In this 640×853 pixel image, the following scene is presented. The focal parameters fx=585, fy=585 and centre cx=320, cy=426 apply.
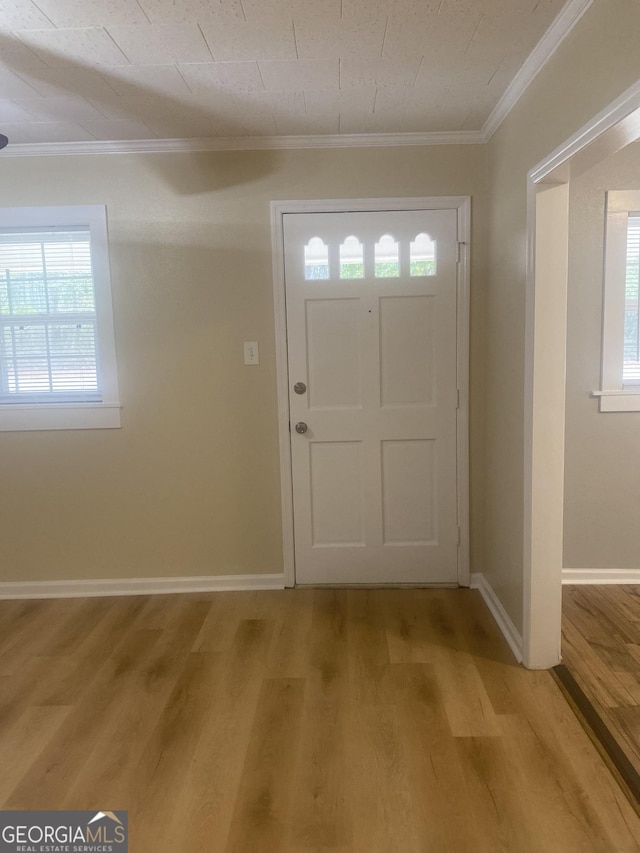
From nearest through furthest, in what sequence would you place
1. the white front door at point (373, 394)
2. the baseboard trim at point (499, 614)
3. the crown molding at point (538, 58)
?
the crown molding at point (538, 58) → the baseboard trim at point (499, 614) → the white front door at point (373, 394)

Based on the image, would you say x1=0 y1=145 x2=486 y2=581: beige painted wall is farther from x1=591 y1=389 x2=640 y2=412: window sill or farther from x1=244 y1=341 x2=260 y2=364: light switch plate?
x1=591 y1=389 x2=640 y2=412: window sill

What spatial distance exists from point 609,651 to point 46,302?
318 centimetres

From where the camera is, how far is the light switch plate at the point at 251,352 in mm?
3078

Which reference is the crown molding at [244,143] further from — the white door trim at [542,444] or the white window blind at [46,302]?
the white door trim at [542,444]

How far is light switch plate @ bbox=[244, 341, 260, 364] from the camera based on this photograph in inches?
121

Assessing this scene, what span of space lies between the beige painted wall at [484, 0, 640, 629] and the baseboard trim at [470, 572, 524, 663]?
0.05 metres

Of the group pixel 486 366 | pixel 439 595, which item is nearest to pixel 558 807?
pixel 439 595

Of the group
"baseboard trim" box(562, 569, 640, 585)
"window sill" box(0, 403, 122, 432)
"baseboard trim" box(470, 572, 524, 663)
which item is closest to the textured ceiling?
"window sill" box(0, 403, 122, 432)

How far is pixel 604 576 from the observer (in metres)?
3.20

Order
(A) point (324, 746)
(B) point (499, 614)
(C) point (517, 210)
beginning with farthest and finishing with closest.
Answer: (B) point (499, 614), (C) point (517, 210), (A) point (324, 746)

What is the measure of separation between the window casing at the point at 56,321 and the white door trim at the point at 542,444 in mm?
2072

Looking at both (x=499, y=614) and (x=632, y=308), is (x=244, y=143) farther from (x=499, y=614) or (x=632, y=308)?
(x=499, y=614)

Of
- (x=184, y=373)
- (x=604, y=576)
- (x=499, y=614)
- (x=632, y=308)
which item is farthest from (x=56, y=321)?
(x=604, y=576)

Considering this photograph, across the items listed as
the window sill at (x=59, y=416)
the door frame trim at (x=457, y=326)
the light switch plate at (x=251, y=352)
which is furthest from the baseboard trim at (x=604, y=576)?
the window sill at (x=59, y=416)
